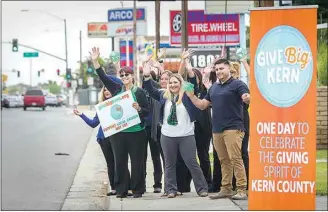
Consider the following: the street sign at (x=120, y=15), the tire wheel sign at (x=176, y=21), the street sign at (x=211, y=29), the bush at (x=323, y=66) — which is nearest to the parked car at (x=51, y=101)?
the street sign at (x=120, y=15)

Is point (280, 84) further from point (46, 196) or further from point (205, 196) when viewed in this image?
point (46, 196)

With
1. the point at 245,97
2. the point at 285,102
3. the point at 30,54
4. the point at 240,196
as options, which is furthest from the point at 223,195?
the point at 30,54

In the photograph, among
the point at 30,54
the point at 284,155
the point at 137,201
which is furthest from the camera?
the point at 30,54

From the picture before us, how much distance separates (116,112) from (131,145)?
49 cm

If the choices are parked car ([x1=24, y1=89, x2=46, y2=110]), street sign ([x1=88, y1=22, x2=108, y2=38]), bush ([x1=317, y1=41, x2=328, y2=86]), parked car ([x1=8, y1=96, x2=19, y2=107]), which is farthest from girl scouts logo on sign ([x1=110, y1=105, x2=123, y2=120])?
street sign ([x1=88, y1=22, x2=108, y2=38])

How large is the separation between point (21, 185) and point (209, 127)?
3.40m

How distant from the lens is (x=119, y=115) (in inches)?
395

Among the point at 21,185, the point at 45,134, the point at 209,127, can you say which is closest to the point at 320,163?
the point at 209,127

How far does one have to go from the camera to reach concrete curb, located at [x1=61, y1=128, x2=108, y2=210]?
31.7ft

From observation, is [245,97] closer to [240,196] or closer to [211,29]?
[240,196]

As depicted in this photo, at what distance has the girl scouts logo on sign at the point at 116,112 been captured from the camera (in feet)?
32.9

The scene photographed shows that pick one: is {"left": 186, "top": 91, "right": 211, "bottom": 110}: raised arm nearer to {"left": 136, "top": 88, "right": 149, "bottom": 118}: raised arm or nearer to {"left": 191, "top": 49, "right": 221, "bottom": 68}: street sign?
{"left": 136, "top": 88, "right": 149, "bottom": 118}: raised arm

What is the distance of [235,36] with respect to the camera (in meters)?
30.1

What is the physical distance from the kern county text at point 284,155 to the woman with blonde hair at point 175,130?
3.33 meters
